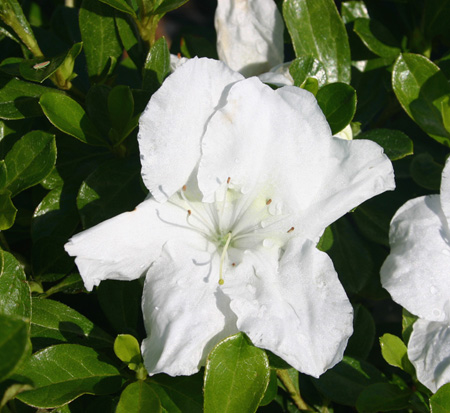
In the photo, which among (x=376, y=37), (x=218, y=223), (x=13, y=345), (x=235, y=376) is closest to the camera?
(x=13, y=345)

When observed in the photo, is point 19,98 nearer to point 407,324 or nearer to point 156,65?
point 156,65

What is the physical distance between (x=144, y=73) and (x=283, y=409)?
2.97ft

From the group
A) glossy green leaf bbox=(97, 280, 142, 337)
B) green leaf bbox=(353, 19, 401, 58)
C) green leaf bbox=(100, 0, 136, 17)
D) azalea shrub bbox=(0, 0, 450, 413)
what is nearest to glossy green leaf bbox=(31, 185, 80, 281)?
azalea shrub bbox=(0, 0, 450, 413)

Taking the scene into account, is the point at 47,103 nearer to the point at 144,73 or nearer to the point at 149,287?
the point at 144,73

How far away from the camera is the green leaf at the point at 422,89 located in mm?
1402

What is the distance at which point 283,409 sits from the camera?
4.76 feet

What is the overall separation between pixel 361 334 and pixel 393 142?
0.51 meters

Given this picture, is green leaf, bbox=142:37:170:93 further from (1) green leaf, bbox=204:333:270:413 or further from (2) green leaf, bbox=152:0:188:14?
(1) green leaf, bbox=204:333:270:413

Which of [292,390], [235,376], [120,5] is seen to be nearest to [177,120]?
[120,5]

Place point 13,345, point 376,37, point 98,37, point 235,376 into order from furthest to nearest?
point 376,37 < point 98,37 < point 235,376 < point 13,345

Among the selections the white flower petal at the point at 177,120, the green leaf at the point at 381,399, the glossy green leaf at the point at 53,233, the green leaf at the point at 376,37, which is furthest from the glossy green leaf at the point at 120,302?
the green leaf at the point at 376,37

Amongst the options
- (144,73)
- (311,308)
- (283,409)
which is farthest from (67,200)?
(283,409)

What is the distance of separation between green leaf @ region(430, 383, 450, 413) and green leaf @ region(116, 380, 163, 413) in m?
0.55

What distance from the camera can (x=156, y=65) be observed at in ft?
4.25
